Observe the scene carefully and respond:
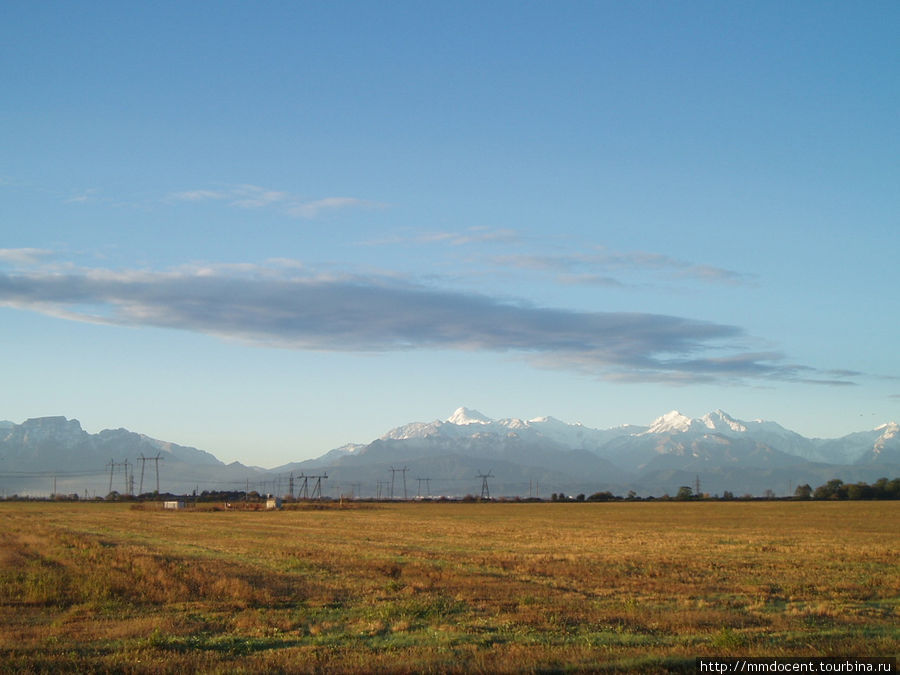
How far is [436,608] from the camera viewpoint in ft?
67.1

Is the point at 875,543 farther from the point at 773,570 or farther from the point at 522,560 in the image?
the point at 522,560

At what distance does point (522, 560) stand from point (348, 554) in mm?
8533

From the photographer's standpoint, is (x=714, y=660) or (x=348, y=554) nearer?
(x=714, y=660)

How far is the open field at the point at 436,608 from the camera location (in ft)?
47.8

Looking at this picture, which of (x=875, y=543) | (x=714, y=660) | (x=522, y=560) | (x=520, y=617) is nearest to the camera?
(x=714, y=660)

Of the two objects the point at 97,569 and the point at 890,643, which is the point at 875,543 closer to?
the point at 890,643

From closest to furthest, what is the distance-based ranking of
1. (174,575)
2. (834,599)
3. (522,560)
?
(834,599), (174,575), (522,560)

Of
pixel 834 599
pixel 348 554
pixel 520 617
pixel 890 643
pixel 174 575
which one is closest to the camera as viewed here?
pixel 890 643

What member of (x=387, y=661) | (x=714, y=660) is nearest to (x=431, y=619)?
(x=387, y=661)

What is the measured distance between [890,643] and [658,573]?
1387 cm

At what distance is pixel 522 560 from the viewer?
34.6 meters

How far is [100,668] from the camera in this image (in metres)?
13.9

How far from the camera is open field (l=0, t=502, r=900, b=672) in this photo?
14.6m

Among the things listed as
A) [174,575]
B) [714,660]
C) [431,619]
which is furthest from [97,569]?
[714,660]
